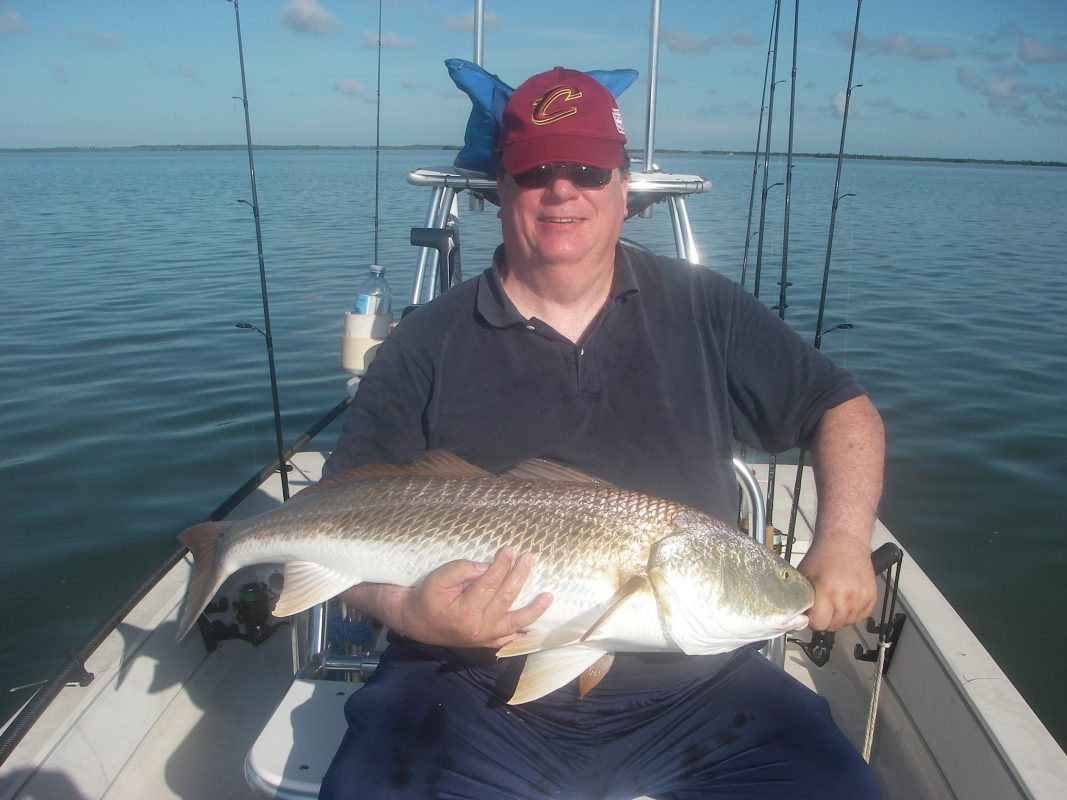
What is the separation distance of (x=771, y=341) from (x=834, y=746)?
3.80 feet

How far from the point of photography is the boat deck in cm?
233

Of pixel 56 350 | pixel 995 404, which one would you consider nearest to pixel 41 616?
pixel 56 350

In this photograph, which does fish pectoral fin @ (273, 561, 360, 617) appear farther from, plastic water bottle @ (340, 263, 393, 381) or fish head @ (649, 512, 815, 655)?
plastic water bottle @ (340, 263, 393, 381)

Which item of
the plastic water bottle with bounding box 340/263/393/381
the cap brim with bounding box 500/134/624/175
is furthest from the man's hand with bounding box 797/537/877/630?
the plastic water bottle with bounding box 340/263/393/381

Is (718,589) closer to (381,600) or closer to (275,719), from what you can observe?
(381,600)

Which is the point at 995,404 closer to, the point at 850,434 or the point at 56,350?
the point at 850,434

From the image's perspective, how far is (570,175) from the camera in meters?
2.40

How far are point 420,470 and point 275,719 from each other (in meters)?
0.93

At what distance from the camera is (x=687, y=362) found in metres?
2.37

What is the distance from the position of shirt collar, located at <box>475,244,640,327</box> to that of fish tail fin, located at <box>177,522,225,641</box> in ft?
3.50

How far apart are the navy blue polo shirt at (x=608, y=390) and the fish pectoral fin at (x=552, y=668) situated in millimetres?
554

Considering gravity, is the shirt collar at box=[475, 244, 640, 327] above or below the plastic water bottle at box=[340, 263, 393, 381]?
above

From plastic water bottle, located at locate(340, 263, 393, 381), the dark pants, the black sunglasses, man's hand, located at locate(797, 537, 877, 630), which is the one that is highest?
the black sunglasses

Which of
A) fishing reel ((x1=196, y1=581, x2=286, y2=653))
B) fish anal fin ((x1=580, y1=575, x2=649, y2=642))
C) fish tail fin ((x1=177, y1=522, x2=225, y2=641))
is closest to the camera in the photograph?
fish anal fin ((x1=580, y1=575, x2=649, y2=642))
